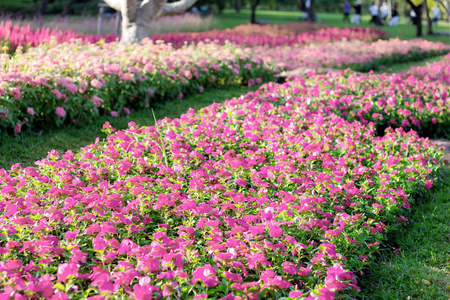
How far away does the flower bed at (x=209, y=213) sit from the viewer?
2270mm

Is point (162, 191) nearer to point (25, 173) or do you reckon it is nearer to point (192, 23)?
point (25, 173)

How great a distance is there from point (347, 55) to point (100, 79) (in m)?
7.17

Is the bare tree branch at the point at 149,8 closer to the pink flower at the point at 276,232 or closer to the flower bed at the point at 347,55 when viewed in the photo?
the flower bed at the point at 347,55

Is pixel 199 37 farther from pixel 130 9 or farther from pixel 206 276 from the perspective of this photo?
pixel 206 276

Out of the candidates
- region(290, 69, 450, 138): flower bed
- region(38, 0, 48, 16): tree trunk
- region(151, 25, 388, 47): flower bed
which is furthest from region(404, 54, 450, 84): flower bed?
region(38, 0, 48, 16): tree trunk

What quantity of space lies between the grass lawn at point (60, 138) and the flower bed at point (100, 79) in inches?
5.3

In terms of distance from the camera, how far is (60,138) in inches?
212

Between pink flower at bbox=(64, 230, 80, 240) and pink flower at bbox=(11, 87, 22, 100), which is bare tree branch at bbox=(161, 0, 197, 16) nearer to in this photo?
pink flower at bbox=(11, 87, 22, 100)

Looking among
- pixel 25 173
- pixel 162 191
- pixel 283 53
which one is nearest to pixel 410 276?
pixel 162 191

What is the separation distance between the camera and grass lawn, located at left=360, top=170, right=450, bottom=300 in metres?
2.85

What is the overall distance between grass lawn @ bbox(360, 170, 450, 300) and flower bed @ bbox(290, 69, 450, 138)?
6.73 ft

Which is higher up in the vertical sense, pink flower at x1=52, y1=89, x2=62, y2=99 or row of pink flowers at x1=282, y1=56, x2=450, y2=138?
pink flower at x1=52, y1=89, x2=62, y2=99

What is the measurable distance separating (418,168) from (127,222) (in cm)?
276

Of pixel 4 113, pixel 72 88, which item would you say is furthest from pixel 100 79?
pixel 4 113
